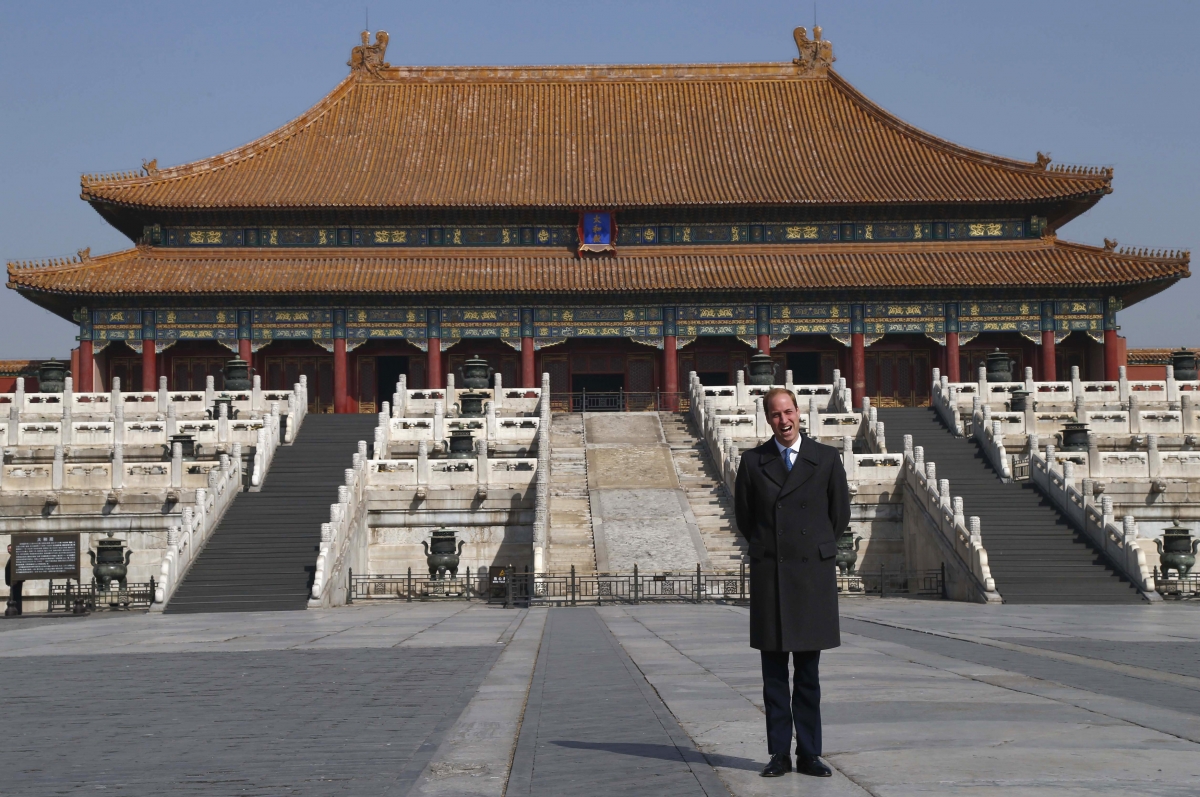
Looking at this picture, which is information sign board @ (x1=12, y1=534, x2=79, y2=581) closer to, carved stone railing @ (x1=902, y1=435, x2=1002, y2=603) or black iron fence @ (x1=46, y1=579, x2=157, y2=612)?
black iron fence @ (x1=46, y1=579, x2=157, y2=612)

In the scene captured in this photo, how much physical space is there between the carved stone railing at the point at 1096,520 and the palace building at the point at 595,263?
19.7 m

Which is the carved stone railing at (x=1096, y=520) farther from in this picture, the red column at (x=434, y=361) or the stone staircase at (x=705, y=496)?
the red column at (x=434, y=361)

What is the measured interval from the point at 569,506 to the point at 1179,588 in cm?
1186

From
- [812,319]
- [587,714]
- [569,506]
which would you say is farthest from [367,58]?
[587,714]

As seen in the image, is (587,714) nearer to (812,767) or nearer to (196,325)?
(812,767)

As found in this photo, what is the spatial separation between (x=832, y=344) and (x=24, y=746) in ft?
140

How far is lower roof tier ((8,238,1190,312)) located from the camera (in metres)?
45.8

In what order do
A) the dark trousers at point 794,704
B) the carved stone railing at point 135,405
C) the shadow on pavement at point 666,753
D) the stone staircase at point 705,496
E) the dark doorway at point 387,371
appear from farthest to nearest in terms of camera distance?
the dark doorway at point 387,371 → the carved stone railing at point 135,405 → the stone staircase at point 705,496 → the shadow on pavement at point 666,753 → the dark trousers at point 794,704

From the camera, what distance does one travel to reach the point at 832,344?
159 feet

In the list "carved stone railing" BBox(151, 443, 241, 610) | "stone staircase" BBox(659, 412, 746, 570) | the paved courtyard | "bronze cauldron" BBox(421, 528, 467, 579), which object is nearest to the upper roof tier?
"stone staircase" BBox(659, 412, 746, 570)

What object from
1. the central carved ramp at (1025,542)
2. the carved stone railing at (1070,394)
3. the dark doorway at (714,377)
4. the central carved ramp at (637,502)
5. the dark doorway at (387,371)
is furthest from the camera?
the dark doorway at (714,377)

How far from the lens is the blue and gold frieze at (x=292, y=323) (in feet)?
153

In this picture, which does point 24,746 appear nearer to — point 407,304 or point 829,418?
point 829,418

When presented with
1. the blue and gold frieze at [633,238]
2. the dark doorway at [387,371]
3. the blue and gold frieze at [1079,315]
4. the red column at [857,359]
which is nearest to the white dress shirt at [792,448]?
the red column at [857,359]
